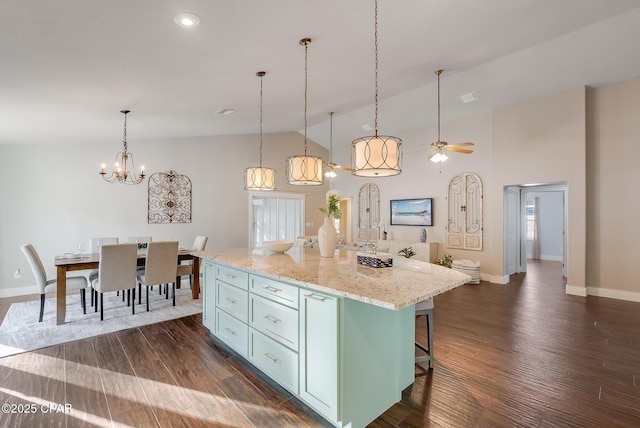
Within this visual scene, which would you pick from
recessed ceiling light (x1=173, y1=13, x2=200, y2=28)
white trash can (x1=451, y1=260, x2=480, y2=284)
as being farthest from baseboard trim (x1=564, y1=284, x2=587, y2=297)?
recessed ceiling light (x1=173, y1=13, x2=200, y2=28)

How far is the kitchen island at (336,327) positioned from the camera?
1.71 metres

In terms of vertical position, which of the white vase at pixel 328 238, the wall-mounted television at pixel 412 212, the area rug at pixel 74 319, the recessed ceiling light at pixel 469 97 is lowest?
the area rug at pixel 74 319

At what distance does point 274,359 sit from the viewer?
2.20m

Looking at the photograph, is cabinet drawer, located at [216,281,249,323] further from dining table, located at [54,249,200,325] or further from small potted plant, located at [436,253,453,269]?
small potted plant, located at [436,253,453,269]

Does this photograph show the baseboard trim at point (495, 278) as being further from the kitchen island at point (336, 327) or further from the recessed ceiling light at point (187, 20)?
the recessed ceiling light at point (187, 20)

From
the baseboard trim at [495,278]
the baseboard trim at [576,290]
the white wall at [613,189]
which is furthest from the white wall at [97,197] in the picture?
the white wall at [613,189]

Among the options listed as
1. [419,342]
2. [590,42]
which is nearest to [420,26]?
[590,42]

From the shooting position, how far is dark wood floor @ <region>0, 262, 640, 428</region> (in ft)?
6.42

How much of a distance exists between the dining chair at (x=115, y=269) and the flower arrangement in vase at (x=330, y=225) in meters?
2.65

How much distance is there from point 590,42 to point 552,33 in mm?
768

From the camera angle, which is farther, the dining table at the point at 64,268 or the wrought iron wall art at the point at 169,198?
the wrought iron wall art at the point at 169,198

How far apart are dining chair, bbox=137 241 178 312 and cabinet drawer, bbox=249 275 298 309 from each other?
2367 mm

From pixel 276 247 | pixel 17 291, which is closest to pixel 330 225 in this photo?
pixel 276 247

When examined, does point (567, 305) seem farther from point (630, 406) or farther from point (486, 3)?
point (486, 3)
